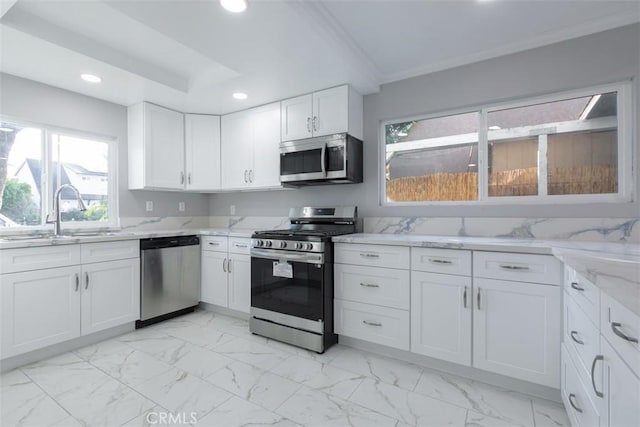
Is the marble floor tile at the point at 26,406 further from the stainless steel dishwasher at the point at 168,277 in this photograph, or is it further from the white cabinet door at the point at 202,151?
the white cabinet door at the point at 202,151

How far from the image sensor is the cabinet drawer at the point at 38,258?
2088mm

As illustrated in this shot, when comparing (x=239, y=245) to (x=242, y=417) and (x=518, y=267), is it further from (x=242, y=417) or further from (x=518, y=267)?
(x=518, y=267)

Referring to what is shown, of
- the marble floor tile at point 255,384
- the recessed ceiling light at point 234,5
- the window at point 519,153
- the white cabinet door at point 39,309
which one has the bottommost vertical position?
the marble floor tile at point 255,384

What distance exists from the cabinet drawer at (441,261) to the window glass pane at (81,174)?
124 inches

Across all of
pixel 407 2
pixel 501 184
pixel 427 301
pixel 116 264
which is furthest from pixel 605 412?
pixel 116 264

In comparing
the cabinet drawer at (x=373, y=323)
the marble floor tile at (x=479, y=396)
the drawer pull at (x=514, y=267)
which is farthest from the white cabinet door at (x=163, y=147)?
the drawer pull at (x=514, y=267)

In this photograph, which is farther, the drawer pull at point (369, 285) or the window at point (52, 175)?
the window at point (52, 175)

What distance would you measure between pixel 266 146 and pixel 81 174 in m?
1.90

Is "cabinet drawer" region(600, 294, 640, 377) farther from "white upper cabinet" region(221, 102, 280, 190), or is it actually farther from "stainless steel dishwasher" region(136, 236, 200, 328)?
"stainless steel dishwasher" region(136, 236, 200, 328)

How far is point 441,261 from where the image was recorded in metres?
2.06

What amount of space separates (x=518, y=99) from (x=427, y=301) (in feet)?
5.86

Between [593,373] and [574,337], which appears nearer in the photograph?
[593,373]

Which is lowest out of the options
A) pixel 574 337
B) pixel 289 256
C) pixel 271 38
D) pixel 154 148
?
pixel 574 337

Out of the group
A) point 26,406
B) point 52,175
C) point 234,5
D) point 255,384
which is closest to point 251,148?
point 234,5
